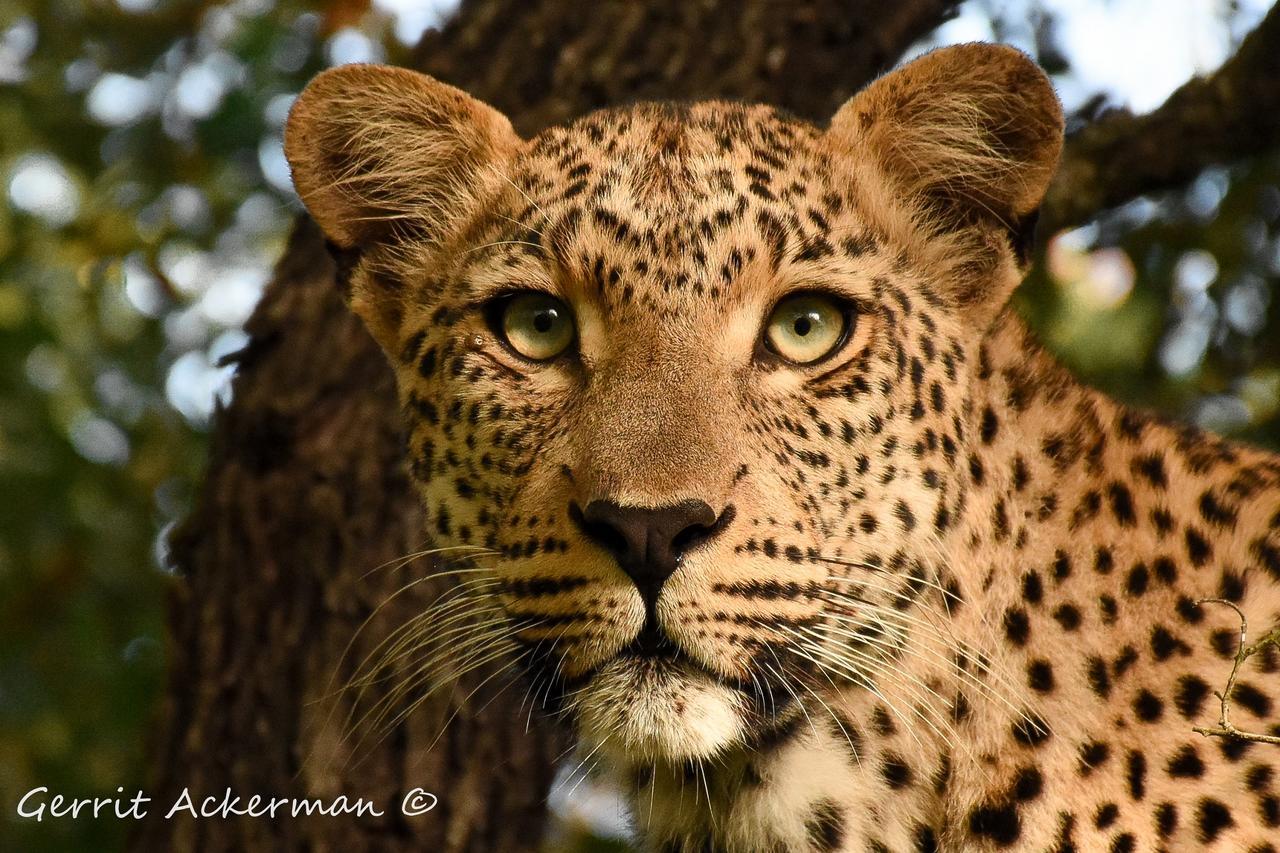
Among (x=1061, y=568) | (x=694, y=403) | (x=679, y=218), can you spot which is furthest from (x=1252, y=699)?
(x=679, y=218)

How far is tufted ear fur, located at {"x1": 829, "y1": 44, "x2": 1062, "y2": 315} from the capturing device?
4395 mm

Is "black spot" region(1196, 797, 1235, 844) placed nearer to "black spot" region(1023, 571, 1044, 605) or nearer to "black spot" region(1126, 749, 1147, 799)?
"black spot" region(1126, 749, 1147, 799)

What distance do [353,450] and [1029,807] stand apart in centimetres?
313

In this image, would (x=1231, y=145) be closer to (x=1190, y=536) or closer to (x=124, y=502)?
(x=1190, y=536)

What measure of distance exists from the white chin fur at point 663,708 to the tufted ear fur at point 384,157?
161 cm

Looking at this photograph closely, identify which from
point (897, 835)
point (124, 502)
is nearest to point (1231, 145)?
point (897, 835)

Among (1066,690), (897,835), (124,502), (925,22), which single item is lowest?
(124,502)

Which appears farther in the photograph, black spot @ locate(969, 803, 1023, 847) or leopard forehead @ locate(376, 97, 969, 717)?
black spot @ locate(969, 803, 1023, 847)

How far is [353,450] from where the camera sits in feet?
20.0

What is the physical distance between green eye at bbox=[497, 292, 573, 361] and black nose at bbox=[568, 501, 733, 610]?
0.79 m

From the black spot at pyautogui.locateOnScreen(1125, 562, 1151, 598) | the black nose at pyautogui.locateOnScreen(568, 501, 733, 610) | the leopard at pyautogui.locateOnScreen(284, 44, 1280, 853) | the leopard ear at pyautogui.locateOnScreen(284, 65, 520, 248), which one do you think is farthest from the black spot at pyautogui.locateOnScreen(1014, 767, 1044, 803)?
the leopard ear at pyautogui.locateOnScreen(284, 65, 520, 248)

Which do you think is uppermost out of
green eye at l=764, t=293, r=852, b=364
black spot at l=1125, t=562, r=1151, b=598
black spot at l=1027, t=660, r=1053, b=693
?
green eye at l=764, t=293, r=852, b=364

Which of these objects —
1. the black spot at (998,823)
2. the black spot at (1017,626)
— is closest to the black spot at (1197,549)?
the black spot at (1017,626)

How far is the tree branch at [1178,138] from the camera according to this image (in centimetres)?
587
